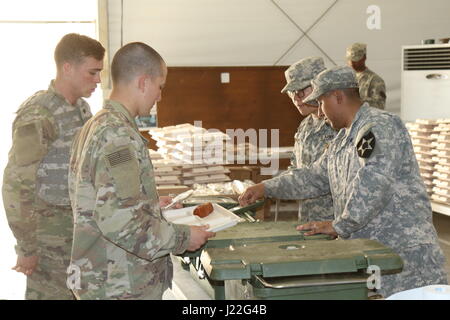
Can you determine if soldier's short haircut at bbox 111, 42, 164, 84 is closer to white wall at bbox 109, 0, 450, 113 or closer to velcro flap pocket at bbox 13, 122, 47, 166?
velcro flap pocket at bbox 13, 122, 47, 166

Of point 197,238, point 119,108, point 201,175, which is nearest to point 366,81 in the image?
point 201,175

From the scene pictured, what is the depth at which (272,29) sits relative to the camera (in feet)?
27.8

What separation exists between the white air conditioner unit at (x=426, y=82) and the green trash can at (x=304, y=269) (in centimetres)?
514

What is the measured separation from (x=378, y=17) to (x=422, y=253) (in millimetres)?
6286

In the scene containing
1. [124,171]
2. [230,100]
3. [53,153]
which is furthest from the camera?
[230,100]

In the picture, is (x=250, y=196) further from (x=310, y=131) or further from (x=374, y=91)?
(x=374, y=91)

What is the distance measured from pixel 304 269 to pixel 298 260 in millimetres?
39

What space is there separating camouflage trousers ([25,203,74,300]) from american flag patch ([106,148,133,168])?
1192mm

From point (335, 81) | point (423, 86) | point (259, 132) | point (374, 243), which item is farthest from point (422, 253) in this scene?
point (259, 132)

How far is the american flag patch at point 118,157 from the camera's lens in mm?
2312

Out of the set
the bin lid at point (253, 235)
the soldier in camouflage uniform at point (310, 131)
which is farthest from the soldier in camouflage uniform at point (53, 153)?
the soldier in camouflage uniform at point (310, 131)

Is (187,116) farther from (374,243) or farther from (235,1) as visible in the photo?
(374,243)

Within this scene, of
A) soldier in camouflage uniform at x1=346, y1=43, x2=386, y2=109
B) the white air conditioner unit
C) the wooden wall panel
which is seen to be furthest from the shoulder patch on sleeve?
the wooden wall panel

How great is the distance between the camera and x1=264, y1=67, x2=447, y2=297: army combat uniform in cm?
295
